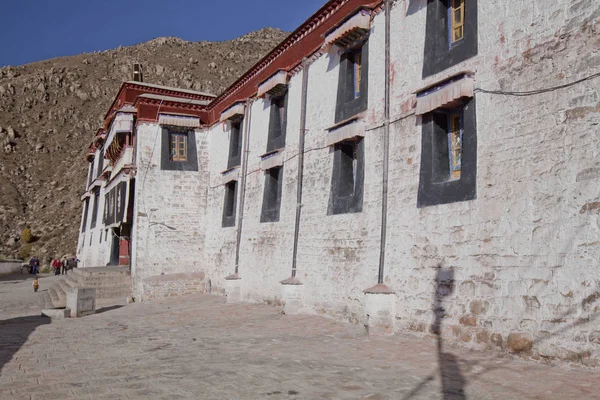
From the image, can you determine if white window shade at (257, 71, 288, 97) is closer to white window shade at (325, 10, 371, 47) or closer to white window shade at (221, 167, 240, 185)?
white window shade at (325, 10, 371, 47)

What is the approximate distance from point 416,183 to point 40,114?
59973 millimetres

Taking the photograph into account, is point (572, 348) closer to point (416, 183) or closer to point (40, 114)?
point (416, 183)

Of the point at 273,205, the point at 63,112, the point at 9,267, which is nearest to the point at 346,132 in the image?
the point at 273,205

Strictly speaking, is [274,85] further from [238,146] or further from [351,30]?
[351,30]

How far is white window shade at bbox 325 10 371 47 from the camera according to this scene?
10453 millimetres

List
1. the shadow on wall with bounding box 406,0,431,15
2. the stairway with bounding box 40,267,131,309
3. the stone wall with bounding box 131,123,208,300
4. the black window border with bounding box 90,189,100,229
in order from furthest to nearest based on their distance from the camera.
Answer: the black window border with bounding box 90,189,100,229 → the stairway with bounding box 40,267,131,309 → the stone wall with bounding box 131,123,208,300 → the shadow on wall with bounding box 406,0,431,15

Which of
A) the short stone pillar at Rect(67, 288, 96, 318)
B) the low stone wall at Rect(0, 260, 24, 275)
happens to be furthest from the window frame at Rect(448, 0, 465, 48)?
the low stone wall at Rect(0, 260, 24, 275)

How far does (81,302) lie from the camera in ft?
44.9

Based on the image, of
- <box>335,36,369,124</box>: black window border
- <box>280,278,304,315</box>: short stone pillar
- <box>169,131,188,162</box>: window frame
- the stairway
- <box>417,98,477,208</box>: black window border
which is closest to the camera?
<box>417,98,477,208</box>: black window border

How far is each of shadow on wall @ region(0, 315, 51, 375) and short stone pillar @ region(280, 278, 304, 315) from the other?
5.56 m

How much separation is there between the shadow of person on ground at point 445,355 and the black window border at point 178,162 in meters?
13.0

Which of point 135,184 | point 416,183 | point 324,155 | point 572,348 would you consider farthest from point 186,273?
point 572,348

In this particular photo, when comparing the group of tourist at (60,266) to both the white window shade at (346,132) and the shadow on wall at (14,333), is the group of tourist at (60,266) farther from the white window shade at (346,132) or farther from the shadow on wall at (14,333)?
the white window shade at (346,132)

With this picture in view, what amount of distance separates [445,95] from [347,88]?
12.0 ft
